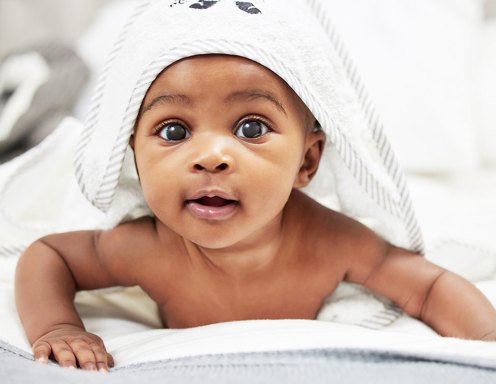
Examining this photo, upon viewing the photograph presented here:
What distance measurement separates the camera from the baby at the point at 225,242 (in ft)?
2.58

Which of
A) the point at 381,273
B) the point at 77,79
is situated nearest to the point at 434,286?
the point at 381,273

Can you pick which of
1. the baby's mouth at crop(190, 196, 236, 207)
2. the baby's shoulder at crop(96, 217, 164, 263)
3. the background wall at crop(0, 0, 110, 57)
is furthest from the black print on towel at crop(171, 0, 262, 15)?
the background wall at crop(0, 0, 110, 57)

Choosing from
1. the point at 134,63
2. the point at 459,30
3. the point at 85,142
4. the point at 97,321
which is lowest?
the point at 97,321

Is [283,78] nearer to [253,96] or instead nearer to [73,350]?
[253,96]

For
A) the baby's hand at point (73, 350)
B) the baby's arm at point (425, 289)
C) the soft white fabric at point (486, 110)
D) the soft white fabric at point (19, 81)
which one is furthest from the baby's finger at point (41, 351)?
the soft white fabric at point (486, 110)

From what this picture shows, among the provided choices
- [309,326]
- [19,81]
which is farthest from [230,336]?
[19,81]

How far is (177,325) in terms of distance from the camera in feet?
3.34

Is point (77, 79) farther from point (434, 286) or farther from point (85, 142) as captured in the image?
point (434, 286)

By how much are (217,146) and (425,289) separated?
1.29ft

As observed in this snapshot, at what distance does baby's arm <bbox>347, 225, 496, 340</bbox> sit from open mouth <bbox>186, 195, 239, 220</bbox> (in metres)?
0.26

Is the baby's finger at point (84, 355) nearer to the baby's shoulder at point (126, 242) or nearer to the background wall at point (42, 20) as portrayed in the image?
the baby's shoulder at point (126, 242)

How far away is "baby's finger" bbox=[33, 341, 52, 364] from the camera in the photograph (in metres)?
0.75

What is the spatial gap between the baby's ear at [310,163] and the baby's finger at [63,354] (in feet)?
1.27

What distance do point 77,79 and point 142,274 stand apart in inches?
33.7
